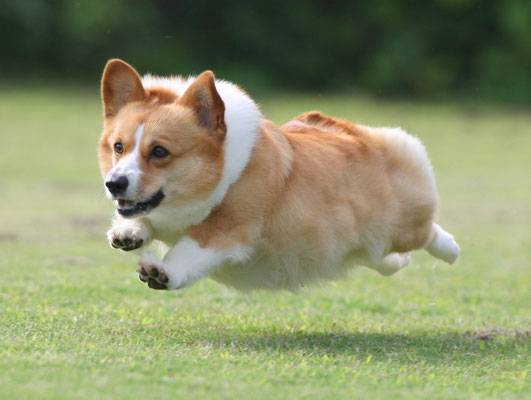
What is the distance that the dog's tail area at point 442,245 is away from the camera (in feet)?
19.0

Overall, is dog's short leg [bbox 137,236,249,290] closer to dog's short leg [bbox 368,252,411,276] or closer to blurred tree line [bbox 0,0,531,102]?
dog's short leg [bbox 368,252,411,276]

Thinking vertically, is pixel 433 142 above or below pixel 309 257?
below

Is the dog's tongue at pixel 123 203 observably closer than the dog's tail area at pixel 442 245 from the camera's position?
Yes

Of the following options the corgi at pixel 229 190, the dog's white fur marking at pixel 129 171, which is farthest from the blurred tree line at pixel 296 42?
the dog's white fur marking at pixel 129 171

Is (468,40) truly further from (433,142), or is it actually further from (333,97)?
(433,142)

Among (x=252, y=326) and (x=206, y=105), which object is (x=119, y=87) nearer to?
(x=206, y=105)

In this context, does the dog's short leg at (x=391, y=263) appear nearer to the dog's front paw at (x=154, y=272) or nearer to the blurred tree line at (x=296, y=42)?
the dog's front paw at (x=154, y=272)

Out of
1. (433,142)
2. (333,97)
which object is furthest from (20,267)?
(333,97)

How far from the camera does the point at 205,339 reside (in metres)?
4.70

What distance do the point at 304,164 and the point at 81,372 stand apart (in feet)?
6.00

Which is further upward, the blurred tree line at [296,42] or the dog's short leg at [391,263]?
the dog's short leg at [391,263]

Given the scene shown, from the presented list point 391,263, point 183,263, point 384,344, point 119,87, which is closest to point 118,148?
point 119,87

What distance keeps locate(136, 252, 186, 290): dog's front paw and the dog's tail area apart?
2147 millimetres

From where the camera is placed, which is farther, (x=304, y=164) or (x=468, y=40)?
(x=468, y=40)
